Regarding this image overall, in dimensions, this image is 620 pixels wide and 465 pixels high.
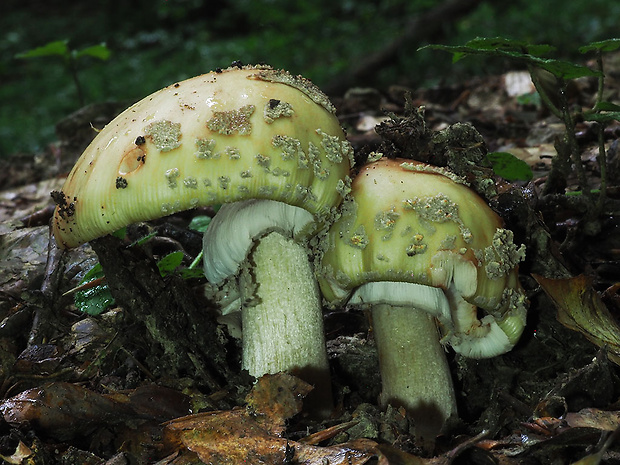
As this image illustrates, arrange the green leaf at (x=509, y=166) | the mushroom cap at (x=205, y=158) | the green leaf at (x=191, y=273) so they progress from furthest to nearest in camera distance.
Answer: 1. the green leaf at (x=509, y=166)
2. the green leaf at (x=191, y=273)
3. the mushroom cap at (x=205, y=158)

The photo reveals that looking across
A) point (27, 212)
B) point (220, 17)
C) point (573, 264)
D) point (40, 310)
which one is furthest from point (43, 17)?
point (573, 264)

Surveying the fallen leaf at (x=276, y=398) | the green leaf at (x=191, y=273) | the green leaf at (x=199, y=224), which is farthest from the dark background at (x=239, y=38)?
the fallen leaf at (x=276, y=398)

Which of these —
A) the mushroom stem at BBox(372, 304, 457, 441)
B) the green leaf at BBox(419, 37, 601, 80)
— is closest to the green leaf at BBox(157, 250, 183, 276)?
the mushroom stem at BBox(372, 304, 457, 441)

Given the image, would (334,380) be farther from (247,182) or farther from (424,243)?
(247,182)

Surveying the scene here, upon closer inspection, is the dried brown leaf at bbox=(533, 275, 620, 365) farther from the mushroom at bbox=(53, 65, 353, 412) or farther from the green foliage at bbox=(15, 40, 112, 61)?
the green foliage at bbox=(15, 40, 112, 61)

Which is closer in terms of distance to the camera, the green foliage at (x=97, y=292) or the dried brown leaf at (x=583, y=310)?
the dried brown leaf at (x=583, y=310)

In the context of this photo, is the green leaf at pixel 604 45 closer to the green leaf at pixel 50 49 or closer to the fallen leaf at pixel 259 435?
the fallen leaf at pixel 259 435
